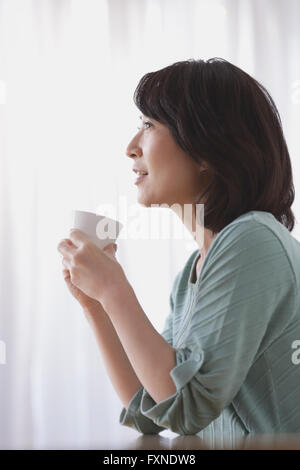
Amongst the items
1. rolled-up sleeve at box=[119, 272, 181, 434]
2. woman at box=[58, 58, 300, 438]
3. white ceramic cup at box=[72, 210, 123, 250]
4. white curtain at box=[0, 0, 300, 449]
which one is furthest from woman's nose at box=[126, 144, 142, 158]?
white curtain at box=[0, 0, 300, 449]

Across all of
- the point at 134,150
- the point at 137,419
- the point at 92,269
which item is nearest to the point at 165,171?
the point at 134,150

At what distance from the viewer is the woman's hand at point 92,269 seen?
80 centimetres

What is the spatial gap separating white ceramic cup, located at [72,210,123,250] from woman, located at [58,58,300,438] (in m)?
0.02

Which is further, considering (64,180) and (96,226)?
(64,180)

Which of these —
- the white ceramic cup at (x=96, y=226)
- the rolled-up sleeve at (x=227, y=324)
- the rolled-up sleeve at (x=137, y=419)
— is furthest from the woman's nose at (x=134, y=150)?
the rolled-up sleeve at (x=137, y=419)

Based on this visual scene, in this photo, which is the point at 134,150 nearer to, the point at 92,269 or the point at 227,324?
the point at 92,269

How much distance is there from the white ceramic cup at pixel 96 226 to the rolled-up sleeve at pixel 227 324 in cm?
18

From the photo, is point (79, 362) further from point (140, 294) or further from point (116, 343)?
point (116, 343)

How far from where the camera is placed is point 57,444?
1.65 ft

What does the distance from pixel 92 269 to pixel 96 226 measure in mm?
98

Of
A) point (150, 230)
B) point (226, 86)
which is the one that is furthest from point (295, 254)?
point (150, 230)

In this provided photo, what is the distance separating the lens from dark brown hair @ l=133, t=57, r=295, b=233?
0.92m

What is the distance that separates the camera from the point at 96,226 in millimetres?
895

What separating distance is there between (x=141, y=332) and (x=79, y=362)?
1175mm
